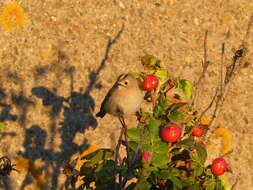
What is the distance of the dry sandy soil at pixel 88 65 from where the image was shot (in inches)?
170

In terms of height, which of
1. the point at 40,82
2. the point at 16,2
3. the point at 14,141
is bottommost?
the point at 14,141

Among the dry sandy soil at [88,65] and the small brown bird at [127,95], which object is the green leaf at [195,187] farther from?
the dry sandy soil at [88,65]

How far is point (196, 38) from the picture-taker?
5023 mm

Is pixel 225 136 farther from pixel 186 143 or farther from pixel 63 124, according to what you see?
pixel 186 143

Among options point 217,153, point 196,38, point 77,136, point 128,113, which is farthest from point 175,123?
point 196,38

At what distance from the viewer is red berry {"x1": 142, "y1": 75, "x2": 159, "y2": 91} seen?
215 cm

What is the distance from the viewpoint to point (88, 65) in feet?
15.1

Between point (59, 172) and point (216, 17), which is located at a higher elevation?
point (216, 17)

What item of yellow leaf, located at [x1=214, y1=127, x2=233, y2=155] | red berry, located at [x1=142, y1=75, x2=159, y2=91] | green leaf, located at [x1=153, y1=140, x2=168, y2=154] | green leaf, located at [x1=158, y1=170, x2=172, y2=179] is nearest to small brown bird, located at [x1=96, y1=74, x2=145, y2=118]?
red berry, located at [x1=142, y1=75, x2=159, y2=91]

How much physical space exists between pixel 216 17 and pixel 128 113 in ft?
8.05

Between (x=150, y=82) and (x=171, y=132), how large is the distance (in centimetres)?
29

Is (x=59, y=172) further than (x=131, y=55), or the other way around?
(x=131, y=55)

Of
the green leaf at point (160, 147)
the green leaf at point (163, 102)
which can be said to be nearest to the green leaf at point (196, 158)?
the green leaf at point (160, 147)

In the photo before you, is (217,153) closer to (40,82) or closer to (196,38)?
(196,38)
